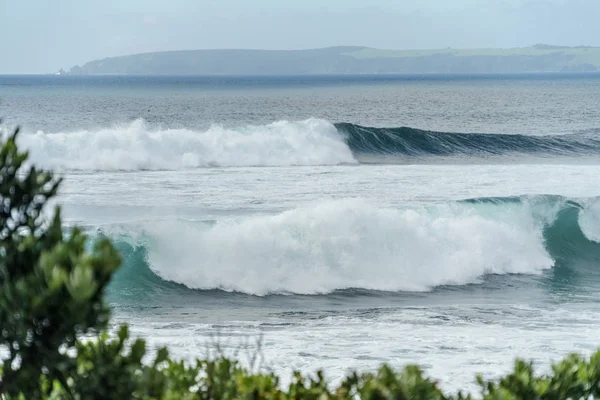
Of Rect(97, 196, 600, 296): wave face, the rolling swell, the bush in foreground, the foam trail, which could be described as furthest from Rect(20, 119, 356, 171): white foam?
the bush in foreground

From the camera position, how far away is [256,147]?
33656 millimetres

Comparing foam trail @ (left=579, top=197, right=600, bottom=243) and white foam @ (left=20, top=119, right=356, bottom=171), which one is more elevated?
white foam @ (left=20, top=119, right=356, bottom=171)

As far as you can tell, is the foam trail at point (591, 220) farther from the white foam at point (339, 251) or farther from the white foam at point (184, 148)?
the white foam at point (184, 148)

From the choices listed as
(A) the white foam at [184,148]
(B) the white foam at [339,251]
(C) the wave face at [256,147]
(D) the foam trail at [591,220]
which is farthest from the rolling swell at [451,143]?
(B) the white foam at [339,251]

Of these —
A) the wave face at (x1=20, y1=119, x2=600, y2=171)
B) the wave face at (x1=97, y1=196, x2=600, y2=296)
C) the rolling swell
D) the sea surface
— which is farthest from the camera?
the rolling swell

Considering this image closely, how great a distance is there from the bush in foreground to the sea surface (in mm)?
597

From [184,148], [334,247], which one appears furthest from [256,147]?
[334,247]

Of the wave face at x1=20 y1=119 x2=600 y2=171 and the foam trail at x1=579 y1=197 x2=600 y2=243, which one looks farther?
the wave face at x1=20 y1=119 x2=600 y2=171

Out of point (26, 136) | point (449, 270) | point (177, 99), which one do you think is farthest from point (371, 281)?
point (177, 99)

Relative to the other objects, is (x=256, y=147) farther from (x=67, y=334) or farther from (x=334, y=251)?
(x=67, y=334)

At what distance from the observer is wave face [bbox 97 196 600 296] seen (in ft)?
49.1

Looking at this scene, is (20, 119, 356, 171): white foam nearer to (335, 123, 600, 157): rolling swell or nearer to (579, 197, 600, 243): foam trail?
(335, 123, 600, 157): rolling swell

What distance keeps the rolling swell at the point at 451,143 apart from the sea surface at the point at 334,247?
1640 mm

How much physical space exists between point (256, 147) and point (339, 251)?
18.0 m
